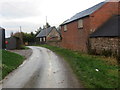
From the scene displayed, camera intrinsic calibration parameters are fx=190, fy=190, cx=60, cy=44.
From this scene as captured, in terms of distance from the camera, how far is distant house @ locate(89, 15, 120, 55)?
21047 millimetres

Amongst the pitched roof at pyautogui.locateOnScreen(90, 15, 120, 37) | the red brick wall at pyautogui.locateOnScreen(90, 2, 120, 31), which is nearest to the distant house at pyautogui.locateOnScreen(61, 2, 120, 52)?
the red brick wall at pyautogui.locateOnScreen(90, 2, 120, 31)

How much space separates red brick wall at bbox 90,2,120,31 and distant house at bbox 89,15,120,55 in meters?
0.85

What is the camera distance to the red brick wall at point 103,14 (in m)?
28.1

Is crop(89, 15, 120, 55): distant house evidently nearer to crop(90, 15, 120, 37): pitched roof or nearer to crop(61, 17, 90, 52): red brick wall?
crop(90, 15, 120, 37): pitched roof

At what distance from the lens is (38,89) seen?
9555 mm

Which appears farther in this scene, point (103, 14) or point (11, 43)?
point (11, 43)

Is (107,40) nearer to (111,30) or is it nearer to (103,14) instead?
(111,30)

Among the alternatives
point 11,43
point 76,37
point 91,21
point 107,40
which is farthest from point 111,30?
point 11,43

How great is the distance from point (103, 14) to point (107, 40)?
23.4 ft

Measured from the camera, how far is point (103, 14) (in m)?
28.6

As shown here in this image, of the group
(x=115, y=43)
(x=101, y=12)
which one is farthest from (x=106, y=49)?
(x=101, y=12)

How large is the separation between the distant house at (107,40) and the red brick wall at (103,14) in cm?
85

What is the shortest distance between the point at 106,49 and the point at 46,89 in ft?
49.3

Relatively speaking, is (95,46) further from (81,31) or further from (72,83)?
(72,83)
